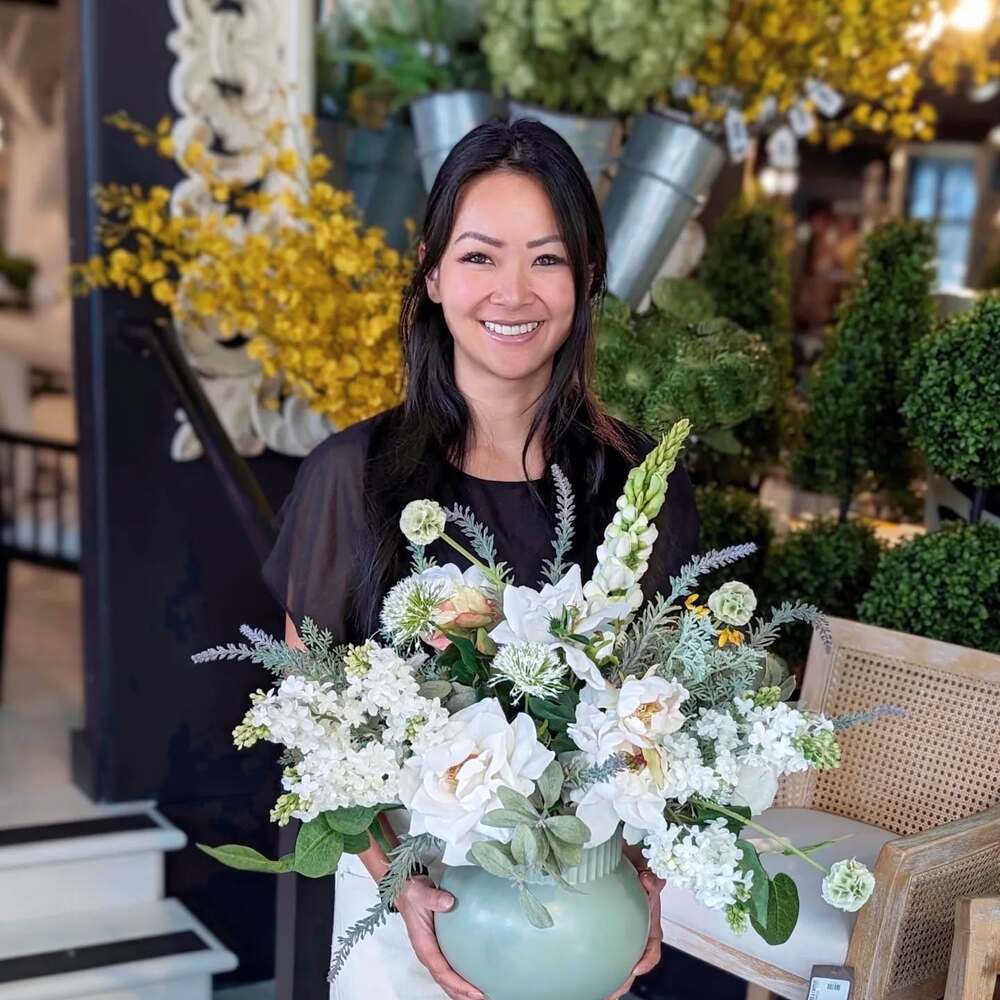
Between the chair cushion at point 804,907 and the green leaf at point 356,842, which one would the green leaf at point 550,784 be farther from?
the chair cushion at point 804,907

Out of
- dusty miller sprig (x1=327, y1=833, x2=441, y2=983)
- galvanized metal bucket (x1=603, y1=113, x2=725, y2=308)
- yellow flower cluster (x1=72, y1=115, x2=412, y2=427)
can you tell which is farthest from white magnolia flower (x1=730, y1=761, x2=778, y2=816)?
galvanized metal bucket (x1=603, y1=113, x2=725, y2=308)

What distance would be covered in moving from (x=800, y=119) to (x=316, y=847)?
235 cm

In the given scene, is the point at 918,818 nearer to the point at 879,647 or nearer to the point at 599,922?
the point at 879,647

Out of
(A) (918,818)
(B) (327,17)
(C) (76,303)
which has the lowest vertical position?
(A) (918,818)

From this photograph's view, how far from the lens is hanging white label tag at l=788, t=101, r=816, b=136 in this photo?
123 inches

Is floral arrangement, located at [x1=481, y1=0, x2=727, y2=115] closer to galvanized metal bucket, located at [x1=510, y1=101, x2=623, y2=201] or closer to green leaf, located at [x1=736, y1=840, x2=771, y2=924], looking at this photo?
galvanized metal bucket, located at [x1=510, y1=101, x2=623, y2=201]

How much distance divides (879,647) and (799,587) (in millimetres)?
510

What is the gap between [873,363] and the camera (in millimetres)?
2826

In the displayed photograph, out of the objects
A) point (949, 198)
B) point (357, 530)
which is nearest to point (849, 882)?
point (357, 530)

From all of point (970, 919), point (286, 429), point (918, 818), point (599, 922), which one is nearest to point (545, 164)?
point (599, 922)

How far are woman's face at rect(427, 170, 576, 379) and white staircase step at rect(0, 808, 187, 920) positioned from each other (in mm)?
1767

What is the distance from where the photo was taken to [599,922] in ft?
4.48

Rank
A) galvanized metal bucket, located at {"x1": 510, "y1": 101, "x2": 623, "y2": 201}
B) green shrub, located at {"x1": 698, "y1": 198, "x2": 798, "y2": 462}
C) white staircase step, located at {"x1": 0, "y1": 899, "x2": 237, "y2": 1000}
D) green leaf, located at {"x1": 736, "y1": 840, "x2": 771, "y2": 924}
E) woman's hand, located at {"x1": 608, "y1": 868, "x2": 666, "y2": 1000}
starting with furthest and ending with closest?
green shrub, located at {"x1": 698, "y1": 198, "x2": 798, "y2": 462}, galvanized metal bucket, located at {"x1": 510, "y1": 101, "x2": 623, "y2": 201}, white staircase step, located at {"x1": 0, "y1": 899, "x2": 237, "y2": 1000}, woman's hand, located at {"x1": 608, "y1": 868, "x2": 666, "y2": 1000}, green leaf, located at {"x1": 736, "y1": 840, "x2": 771, "y2": 924}

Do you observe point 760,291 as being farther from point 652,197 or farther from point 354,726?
point 354,726
